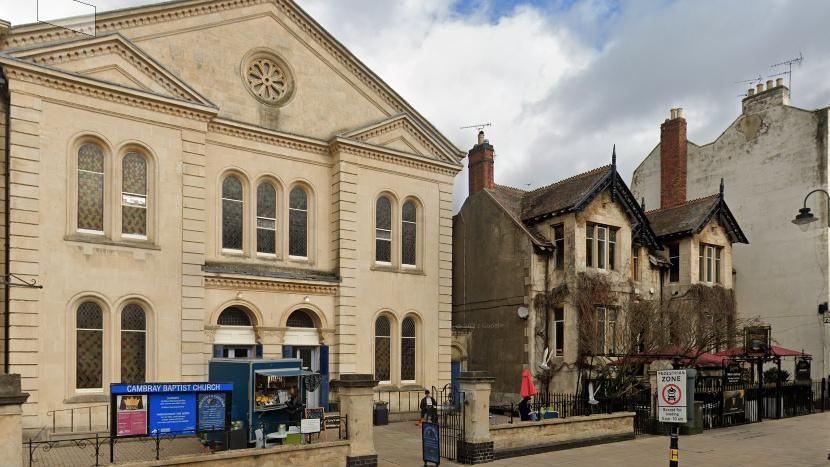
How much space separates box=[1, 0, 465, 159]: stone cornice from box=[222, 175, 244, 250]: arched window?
544 cm

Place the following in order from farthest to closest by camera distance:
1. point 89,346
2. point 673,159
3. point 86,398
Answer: point 673,159
point 89,346
point 86,398

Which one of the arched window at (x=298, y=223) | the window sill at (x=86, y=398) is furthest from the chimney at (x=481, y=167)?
the window sill at (x=86, y=398)

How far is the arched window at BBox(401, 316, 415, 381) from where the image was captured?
84.8ft

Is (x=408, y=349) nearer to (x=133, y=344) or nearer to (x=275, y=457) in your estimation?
(x=133, y=344)

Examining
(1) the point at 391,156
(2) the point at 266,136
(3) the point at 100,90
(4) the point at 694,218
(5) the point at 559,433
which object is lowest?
(5) the point at 559,433

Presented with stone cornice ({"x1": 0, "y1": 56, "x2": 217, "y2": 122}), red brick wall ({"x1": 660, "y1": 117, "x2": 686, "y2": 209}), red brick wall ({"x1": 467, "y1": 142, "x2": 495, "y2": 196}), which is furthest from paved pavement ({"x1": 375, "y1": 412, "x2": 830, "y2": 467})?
red brick wall ({"x1": 660, "y1": 117, "x2": 686, "y2": 209})

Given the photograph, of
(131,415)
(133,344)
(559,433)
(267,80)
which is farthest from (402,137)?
(131,415)

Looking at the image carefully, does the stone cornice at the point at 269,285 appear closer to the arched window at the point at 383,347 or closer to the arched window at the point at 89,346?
the arched window at the point at 383,347

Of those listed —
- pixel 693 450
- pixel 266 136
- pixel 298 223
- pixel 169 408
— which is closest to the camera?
pixel 169 408

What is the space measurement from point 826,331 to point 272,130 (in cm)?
2719

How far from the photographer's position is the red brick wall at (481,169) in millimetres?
31453

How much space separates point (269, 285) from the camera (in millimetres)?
22625

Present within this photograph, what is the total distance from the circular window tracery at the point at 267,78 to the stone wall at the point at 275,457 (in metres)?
13.0

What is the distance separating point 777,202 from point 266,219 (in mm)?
25853
